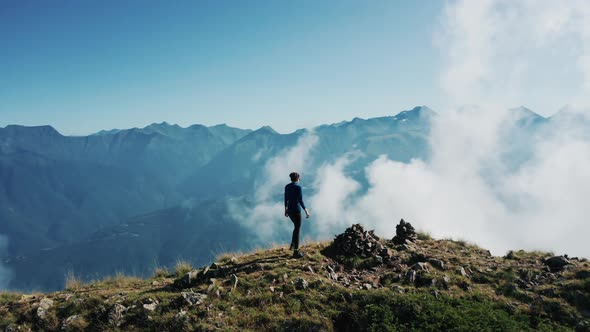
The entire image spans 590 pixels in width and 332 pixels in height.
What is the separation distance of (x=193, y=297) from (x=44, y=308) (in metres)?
5.21

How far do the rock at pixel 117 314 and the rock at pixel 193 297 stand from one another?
1752mm

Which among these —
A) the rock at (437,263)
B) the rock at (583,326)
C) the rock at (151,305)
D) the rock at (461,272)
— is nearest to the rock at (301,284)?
the rock at (151,305)

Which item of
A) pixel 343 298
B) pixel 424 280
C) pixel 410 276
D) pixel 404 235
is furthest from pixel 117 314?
pixel 404 235

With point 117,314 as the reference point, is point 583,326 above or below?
above

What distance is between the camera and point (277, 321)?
876 cm

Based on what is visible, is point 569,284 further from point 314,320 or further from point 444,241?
point 314,320

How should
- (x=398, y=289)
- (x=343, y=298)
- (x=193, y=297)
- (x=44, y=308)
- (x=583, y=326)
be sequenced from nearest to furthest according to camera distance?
(x=583, y=326) < (x=343, y=298) < (x=193, y=297) < (x=398, y=289) < (x=44, y=308)

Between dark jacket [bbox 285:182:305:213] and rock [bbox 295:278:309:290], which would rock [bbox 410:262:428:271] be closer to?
rock [bbox 295:278:309:290]

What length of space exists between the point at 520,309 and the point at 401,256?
4527mm

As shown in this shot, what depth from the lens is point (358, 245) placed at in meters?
13.3

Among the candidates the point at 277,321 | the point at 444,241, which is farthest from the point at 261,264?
the point at 444,241

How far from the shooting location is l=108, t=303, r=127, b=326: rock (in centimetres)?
936

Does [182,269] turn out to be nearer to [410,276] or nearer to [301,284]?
[301,284]

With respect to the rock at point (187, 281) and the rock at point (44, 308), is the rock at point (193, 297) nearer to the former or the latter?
the rock at point (187, 281)
